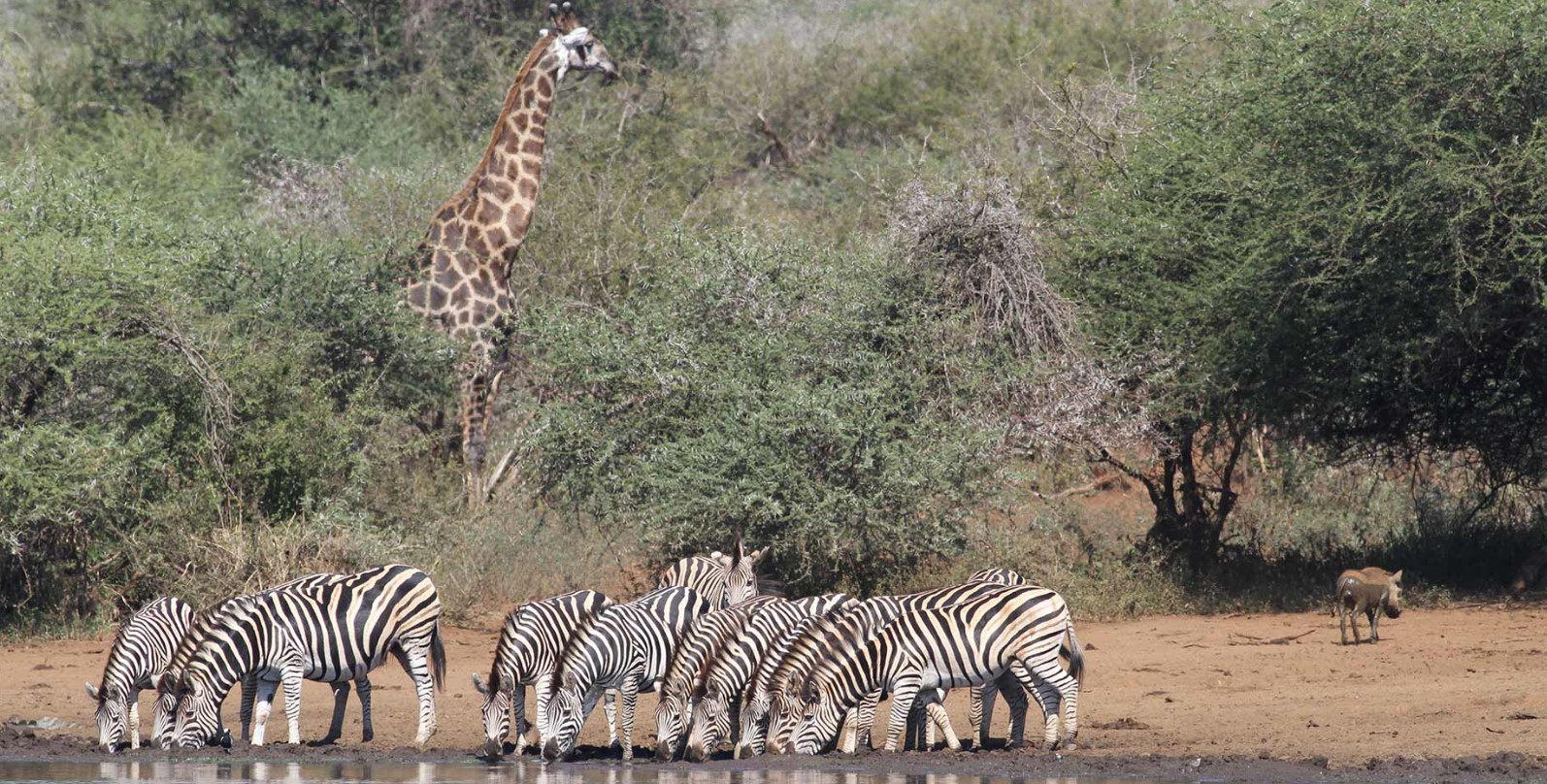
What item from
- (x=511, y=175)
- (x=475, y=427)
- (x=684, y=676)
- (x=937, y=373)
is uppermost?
(x=511, y=175)

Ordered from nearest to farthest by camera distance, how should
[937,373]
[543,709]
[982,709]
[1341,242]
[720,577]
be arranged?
[543,709], [982,709], [720,577], [1341,242], [937,373]

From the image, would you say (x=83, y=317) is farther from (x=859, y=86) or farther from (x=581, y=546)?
Answer: (x=859, y=86)

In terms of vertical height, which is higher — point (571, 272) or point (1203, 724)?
point (571, 272)

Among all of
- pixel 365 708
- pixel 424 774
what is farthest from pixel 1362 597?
pixel 365 708

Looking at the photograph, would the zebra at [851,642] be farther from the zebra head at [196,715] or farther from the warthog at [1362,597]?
the warthog at [1362,597]

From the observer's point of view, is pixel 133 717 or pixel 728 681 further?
pixel 133 717

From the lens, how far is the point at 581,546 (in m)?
17.5

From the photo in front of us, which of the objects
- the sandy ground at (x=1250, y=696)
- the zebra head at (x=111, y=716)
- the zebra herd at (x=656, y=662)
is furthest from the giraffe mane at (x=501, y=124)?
the zebra head at (x=111, y=716)

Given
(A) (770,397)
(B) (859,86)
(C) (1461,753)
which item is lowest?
(C) (1461,753)

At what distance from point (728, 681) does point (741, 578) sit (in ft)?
7.57

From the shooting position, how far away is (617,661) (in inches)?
474

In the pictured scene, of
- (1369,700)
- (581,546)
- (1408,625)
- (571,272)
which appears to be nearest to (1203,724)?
(1369,700)

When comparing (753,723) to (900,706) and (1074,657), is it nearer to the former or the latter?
(900,706)

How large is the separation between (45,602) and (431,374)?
3840 millimetres
